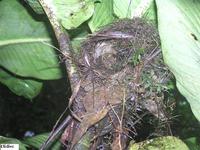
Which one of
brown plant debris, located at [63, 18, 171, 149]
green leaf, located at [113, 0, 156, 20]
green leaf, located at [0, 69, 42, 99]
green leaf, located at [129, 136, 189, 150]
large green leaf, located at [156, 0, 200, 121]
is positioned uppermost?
large green leaf, located at [156, 0, 200, 121]

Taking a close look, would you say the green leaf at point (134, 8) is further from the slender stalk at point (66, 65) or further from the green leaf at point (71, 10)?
the slender stalk at point (66, 65)

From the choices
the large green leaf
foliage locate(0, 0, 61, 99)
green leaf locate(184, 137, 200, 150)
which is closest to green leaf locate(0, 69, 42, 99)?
foliage locate(0, 0, 61, 99)

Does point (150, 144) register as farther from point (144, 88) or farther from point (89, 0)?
point (89, 0)

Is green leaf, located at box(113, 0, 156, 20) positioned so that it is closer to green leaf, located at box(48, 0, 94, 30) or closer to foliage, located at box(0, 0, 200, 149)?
foliage, located at box(0, 0, 200, 149)

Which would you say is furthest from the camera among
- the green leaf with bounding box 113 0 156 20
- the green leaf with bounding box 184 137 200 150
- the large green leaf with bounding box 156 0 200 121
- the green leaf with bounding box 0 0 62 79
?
the green leaf with bounding box 0 0 62 79

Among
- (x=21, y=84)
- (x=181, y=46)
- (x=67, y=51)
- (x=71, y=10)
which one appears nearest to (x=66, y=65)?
(x=67, y=51)

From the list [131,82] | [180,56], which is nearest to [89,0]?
[131,82]
